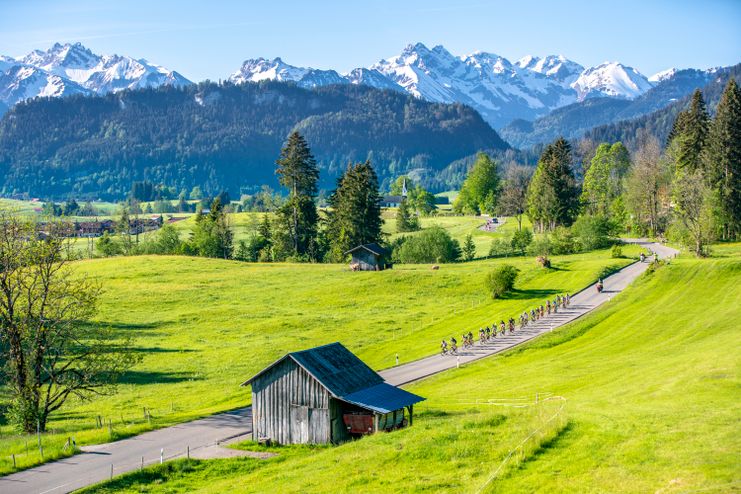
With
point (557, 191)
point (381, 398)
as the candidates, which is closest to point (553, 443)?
point (381, 398)

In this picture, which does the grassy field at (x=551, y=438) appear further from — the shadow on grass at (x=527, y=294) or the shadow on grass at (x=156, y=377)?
the shadow on grass at (x=527, y=294)

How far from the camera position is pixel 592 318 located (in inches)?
2635

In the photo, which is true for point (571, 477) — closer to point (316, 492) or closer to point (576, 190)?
point (316, 492)

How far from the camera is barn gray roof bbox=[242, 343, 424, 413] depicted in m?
39.8

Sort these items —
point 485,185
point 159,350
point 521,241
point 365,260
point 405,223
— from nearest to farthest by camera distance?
point 159,350 < point 365,260 < point 521,241 < point 405,223 < point 485,185

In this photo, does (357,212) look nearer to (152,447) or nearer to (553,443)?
(152,447)

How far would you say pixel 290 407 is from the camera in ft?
135

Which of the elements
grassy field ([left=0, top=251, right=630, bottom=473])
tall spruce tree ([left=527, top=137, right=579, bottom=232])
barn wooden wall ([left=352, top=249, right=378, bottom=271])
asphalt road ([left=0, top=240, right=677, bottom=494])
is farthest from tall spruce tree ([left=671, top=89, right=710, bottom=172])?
A: asphalt road ([left=0, top=240, right=677, bottom=494])

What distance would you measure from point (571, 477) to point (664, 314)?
42.0 m

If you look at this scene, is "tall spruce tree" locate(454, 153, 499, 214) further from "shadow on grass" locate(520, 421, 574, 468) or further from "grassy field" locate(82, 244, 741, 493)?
"shadow on grass" locate(520, 421, 574, 468)

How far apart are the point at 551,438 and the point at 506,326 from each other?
38365mm

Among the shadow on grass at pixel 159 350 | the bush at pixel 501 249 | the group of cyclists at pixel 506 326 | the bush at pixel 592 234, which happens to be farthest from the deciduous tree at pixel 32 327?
the bush at pixel 592 234

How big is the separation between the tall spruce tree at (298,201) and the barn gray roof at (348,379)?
8426cm

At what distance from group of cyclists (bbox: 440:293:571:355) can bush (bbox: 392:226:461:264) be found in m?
42.8
